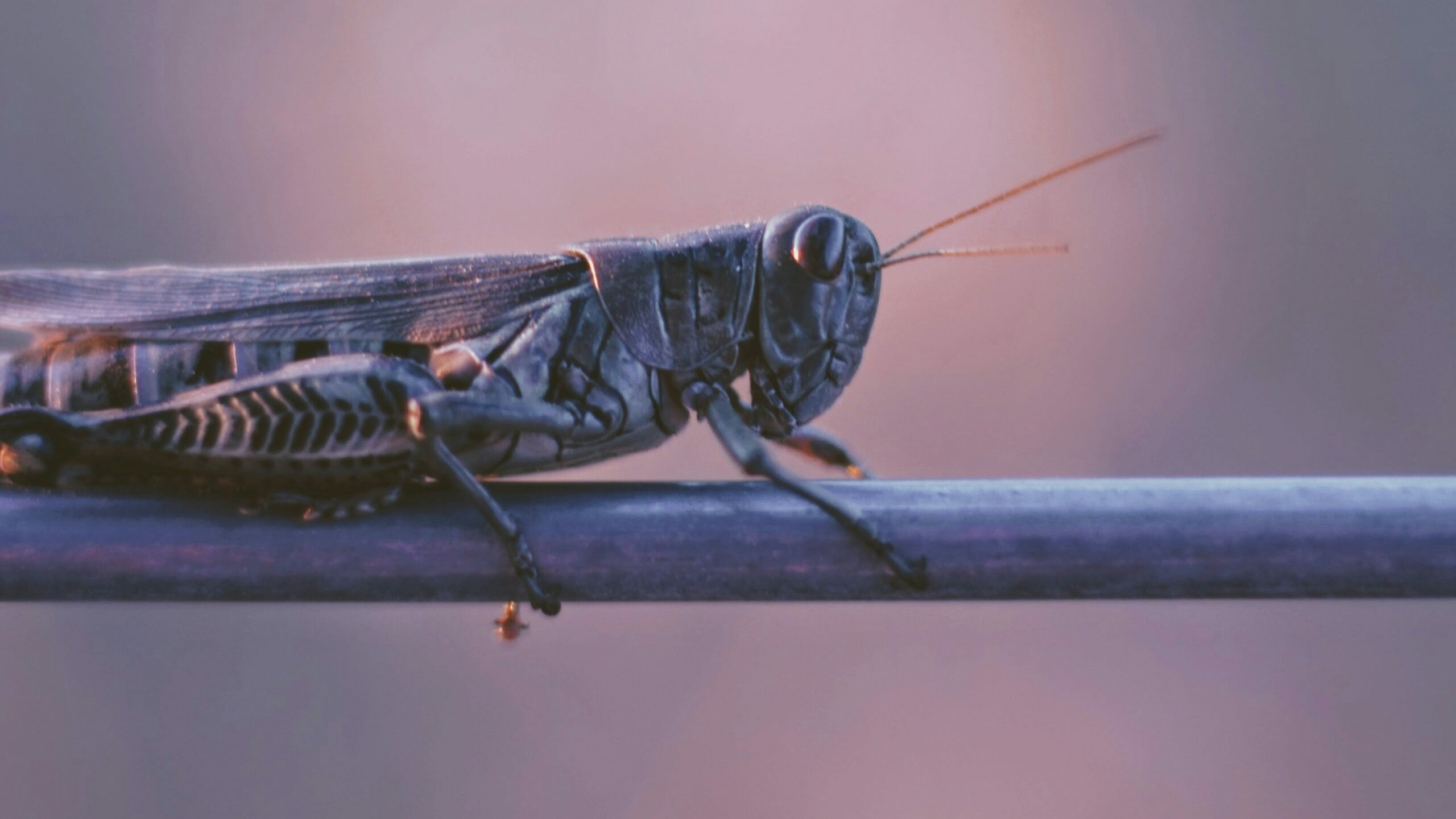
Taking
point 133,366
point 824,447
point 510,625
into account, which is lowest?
point 510,625

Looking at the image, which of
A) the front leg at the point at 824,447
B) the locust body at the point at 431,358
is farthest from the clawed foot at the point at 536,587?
the front leg at the point at 824,447

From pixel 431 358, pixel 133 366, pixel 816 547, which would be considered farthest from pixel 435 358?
pixel 816 547

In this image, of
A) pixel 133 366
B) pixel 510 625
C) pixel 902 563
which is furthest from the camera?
pixel 510 625

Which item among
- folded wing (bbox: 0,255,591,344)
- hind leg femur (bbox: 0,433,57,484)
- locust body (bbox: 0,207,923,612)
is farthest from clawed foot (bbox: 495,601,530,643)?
hind leg femur (bbox: 0,433,57,484)

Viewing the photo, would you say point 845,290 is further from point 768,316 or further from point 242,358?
point 242,358

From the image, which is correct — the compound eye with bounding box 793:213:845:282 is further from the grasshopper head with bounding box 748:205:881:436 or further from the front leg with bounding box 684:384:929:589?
the front leg with bounding box 684:384:929:589

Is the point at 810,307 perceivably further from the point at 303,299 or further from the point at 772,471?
the point at 303,299

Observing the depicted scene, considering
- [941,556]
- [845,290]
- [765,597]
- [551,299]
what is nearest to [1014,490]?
[941,556]

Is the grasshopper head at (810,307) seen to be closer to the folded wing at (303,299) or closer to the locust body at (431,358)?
the locust body at (431,358)
